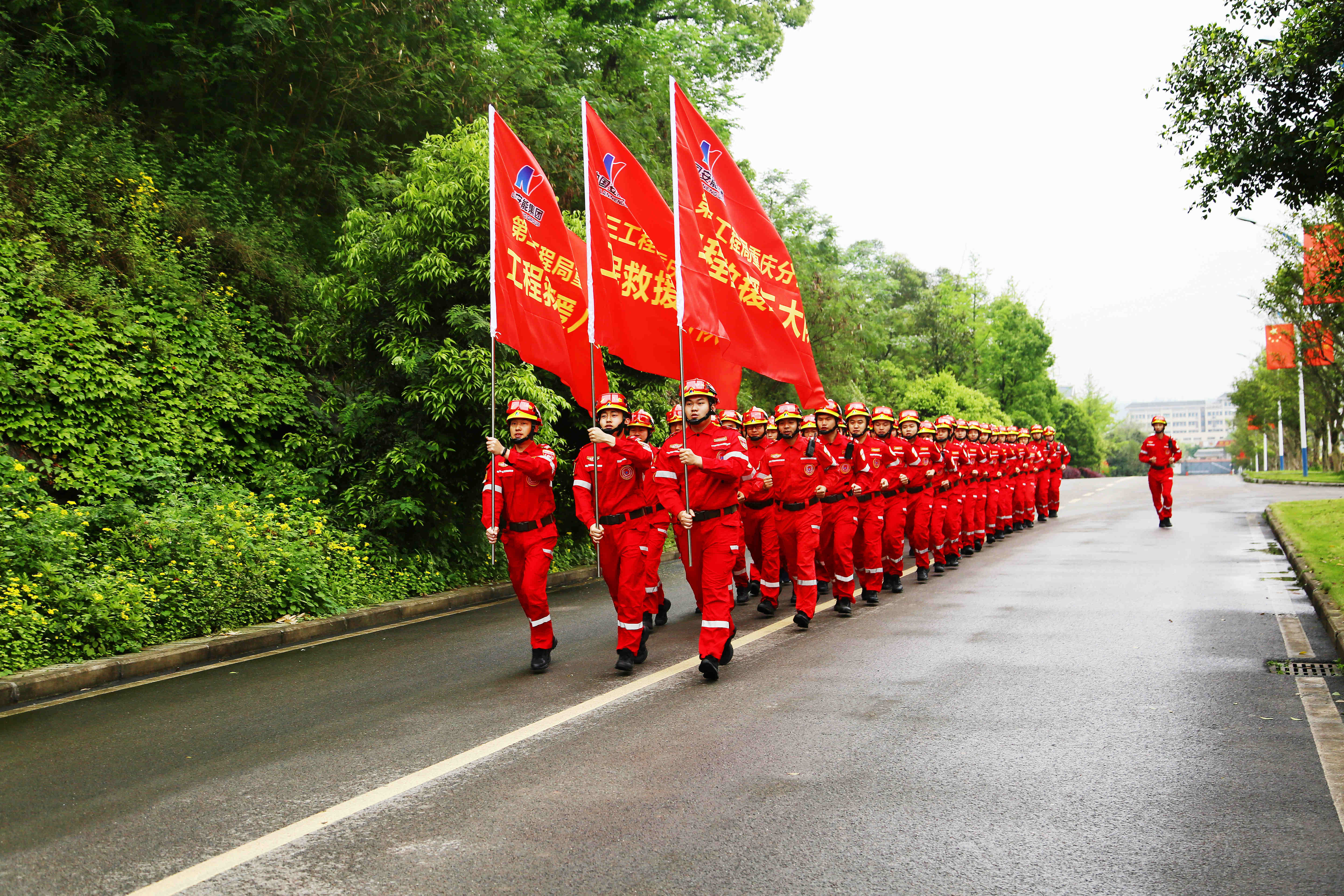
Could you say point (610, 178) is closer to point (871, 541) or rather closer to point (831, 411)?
point (831, 411)

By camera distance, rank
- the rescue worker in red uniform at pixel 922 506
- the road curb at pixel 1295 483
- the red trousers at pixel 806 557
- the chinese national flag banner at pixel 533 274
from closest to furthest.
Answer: the chinese national flag banner at pixel 533 274
the red trousers at pixel 806 557
the rescue worker in red uniform at pixel 922 506
the road curb at pixel 1295 483

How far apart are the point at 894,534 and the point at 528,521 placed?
5.81 m

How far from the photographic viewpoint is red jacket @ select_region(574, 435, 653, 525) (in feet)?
26.5

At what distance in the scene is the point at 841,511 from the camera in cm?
1082

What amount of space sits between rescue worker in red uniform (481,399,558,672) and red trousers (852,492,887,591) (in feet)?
14.3

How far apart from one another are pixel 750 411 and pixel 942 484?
4.04m

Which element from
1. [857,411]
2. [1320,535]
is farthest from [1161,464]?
[857,411]

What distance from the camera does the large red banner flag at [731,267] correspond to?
27.1ft

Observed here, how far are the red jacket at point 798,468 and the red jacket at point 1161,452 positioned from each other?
13048 millimetres

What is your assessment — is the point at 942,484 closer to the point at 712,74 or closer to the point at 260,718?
the point at 260,718

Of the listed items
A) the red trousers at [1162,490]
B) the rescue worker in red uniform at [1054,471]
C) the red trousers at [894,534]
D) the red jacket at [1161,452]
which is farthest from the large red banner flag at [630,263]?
the rescue worker in red uniform at [1054,471]

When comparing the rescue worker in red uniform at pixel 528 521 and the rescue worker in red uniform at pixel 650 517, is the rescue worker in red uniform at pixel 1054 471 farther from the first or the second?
the rescue worker in red uniform at pixel 528 521

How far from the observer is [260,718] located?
22.0 feet

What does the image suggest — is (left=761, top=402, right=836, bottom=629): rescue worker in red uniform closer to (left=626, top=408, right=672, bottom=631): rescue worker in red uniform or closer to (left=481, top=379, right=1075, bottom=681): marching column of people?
(left=481, top=379, right=1075, bottom=681): marching column of people
